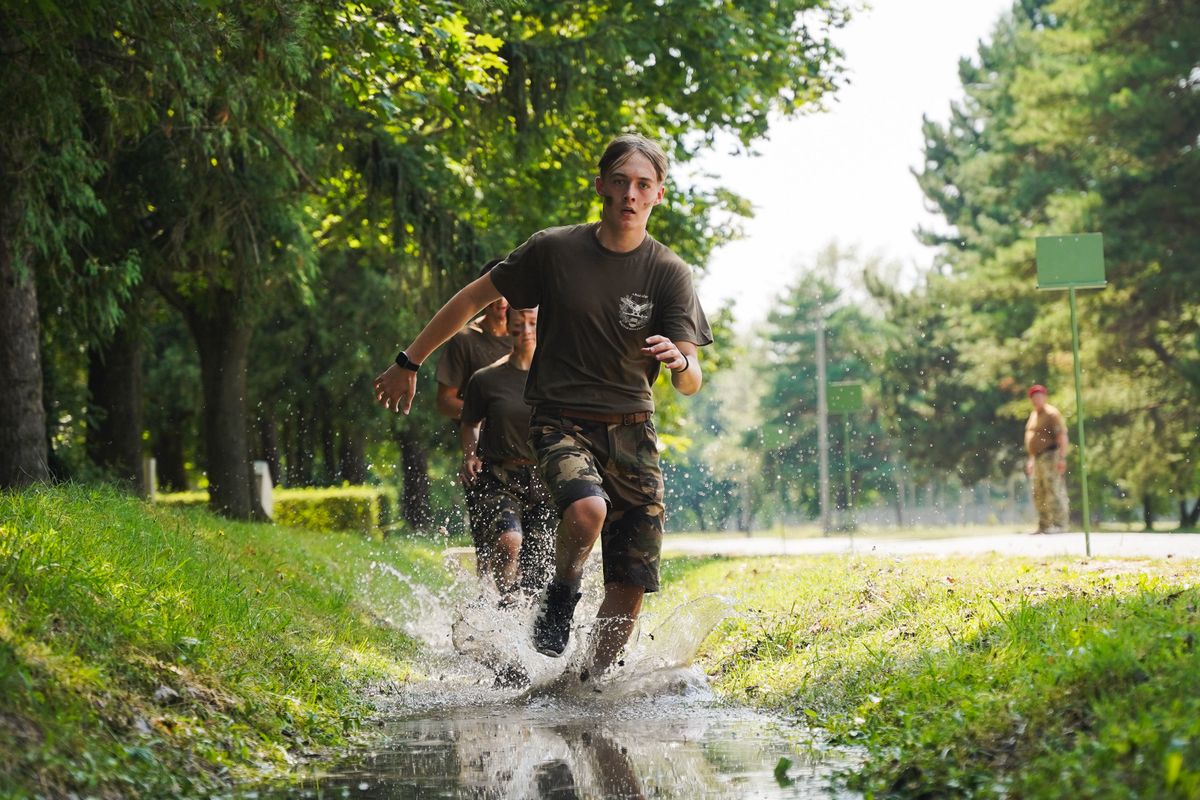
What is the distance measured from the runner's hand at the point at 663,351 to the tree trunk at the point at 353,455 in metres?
32.3

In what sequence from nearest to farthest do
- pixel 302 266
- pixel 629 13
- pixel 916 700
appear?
pixel 916 700, pixel 302 266, pixel 629 13

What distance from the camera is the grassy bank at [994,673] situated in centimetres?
425

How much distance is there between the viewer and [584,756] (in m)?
5.74

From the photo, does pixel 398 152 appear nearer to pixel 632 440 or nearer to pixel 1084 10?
pixel 632 440

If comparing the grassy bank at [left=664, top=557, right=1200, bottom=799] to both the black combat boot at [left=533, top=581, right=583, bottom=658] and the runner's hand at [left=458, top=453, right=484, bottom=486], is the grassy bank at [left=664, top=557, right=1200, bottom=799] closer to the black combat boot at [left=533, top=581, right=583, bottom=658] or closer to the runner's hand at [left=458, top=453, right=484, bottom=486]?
the black combat boot at [left=533, top=581, right=583, bottom=658]

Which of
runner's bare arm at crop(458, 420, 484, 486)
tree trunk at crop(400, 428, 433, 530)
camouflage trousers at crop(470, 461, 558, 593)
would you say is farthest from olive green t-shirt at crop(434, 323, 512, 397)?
tree trunk at crop(400, 428, 433, 530)

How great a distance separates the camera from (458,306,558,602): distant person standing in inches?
369

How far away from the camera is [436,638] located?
457 inches

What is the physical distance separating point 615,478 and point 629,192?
→ 1.27 meters

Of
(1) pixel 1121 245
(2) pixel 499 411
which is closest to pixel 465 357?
(2) pixel 499 411

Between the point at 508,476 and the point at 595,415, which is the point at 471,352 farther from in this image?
the point at 595,415

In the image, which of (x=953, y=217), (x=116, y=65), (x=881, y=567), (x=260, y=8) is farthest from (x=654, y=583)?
(x=953, y=217)

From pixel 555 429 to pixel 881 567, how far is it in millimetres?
4423

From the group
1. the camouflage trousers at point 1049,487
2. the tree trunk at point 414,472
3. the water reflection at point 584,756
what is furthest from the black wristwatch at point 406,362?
the tree trunk at point 414,472
